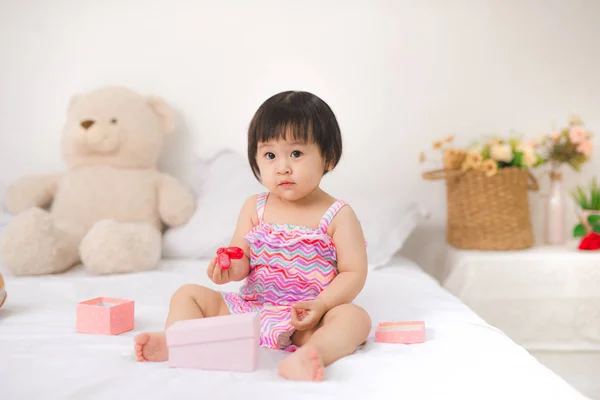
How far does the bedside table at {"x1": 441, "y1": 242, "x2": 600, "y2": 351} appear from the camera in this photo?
183cm

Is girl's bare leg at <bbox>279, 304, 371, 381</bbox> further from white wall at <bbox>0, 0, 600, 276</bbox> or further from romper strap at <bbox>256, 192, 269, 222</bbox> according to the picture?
white wall at <bbox>0, 0, 600, 276</bbox>

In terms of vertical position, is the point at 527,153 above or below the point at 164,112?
below

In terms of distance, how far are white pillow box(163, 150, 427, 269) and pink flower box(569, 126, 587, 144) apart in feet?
1.90

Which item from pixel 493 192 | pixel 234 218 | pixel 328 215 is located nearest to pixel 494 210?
pixel 493 192

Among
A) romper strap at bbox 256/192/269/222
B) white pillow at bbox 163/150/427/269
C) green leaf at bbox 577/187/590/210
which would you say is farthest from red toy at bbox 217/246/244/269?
green leaf at bbox 577/187/590/210

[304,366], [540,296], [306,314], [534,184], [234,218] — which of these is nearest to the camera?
[304,366]

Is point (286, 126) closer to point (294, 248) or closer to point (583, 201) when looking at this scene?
point (294, 248)

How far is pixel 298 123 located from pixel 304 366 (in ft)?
1.48

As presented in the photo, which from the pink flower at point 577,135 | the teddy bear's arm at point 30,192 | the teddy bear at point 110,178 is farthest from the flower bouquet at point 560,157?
the teddy bear's arm at point 30,192

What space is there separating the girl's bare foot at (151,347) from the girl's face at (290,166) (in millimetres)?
357

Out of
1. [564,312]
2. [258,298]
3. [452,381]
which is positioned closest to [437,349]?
[452,381]

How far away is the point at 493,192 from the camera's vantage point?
6.49 feet

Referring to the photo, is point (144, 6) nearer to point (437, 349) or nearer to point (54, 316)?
point (54, 316)

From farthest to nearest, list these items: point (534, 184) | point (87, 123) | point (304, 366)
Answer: point (534, 184)
point (87, 123)
point (304, 366)
